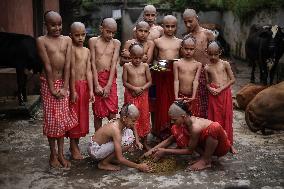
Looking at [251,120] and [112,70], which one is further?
[251,120]

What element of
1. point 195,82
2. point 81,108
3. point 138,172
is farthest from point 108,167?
point 195,82

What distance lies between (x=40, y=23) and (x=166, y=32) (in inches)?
284

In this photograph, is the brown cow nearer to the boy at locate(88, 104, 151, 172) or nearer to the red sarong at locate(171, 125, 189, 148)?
the red sarong at locate(171, 125, 189, 148)

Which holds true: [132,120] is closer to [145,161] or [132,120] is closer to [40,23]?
[145,161]

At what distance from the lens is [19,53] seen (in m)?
7.21

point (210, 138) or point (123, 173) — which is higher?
point (210, 138)

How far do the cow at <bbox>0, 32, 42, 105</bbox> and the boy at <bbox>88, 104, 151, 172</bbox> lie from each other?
10.0ft

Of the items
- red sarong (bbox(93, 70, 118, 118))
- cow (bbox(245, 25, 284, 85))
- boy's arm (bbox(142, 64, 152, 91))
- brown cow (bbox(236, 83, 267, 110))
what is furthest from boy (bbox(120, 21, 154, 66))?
cow (bbox(245, 25, 284, 85))

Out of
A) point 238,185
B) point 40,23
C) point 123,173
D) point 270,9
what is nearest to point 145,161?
point 123,173

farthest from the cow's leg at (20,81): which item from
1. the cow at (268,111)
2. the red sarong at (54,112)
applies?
the cow at (268,111)

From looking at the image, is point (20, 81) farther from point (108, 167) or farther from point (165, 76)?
point (108, 167)

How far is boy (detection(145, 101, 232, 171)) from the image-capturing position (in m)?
4.59

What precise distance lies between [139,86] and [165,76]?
48cm

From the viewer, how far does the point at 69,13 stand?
57.5 feet
